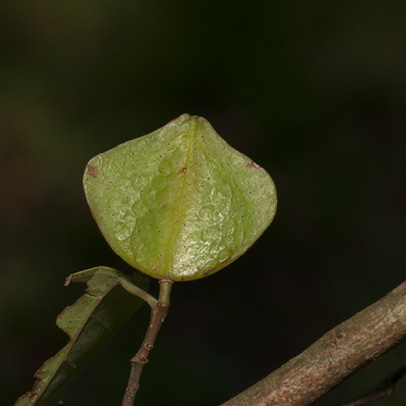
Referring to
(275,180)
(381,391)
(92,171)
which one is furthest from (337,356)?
(275,180)

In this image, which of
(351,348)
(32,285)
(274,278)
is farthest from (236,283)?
(351,348)

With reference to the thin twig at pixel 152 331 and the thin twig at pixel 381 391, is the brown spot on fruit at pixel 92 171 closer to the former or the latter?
the thin twig at pixel 152 331

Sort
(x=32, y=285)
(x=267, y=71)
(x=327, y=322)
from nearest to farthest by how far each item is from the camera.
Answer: (x=32, y=285) → (x=267, y=71) → (x=327, y=322)

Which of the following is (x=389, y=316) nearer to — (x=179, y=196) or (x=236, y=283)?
(x=179, y=196)

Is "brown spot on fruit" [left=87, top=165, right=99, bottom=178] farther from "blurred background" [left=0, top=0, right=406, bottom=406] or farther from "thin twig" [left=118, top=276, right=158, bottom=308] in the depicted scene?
"blurred background" [left=0, top=0, right=406, bottom=406]

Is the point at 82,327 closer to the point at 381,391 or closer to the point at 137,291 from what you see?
the point at 137,291

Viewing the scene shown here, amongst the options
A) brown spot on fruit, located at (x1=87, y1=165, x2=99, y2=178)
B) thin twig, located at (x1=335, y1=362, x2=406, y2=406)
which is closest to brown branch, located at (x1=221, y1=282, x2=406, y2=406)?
thin twig, located at (x1=335, y1=362, x2=406, y2=406)
